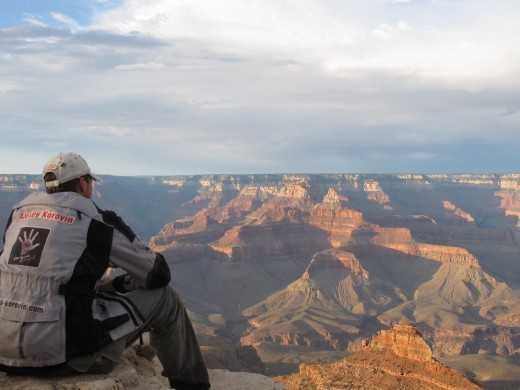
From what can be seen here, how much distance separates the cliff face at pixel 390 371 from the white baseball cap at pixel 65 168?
27.5 m

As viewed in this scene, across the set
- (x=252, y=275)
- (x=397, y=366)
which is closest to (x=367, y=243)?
(x=252, y=275)

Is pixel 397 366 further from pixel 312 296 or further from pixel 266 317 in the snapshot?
pixel 312 296

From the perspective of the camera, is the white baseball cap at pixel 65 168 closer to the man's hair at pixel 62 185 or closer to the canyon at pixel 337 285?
the man's hair at pixel 62 185

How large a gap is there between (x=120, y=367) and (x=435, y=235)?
180058 millimetres

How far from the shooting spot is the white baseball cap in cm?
723

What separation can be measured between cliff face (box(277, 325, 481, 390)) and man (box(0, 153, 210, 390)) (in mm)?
26783

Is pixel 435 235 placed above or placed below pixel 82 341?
below

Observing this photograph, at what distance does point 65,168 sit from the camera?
726 centimetres

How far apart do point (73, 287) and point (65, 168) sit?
1.52m

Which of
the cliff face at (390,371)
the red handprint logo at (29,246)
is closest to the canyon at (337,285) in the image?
the cliff face at (390,371)

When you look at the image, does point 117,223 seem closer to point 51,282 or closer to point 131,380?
→ point 51,282

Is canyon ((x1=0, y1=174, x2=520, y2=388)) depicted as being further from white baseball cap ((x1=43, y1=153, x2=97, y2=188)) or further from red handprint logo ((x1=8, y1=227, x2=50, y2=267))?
red handprint logo ((x1=8, y1=227, x2=50, y2=267))

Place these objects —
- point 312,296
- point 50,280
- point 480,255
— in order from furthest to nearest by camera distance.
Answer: point 480,255
point 312,296
point 50,280

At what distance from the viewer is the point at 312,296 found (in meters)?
121
